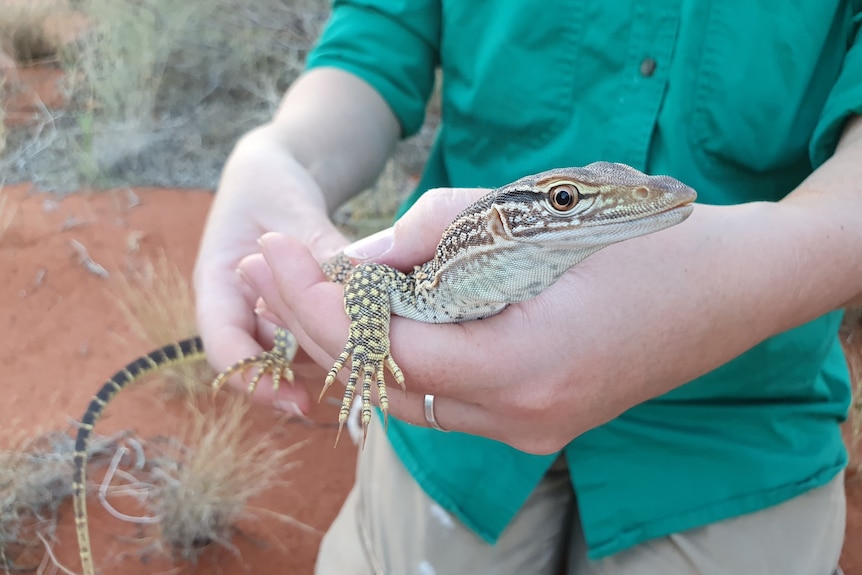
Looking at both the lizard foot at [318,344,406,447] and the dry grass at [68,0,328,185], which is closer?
the lizard foot at [318,344,406,447]

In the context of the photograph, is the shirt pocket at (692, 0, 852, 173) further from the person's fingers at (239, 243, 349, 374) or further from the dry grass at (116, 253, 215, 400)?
the dry grass at (116, 253, 215, 400)

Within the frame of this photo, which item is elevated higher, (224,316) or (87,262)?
(224,316)

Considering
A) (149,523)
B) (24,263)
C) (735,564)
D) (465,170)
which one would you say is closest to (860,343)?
(735,564)

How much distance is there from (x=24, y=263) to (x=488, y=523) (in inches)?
189

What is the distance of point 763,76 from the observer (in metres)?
2.66

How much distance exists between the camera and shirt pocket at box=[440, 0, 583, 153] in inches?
113

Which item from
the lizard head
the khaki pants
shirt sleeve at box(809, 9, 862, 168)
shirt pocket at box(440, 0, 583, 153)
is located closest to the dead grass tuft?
the khaki pants

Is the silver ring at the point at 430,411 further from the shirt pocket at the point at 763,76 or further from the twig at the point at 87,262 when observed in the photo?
the twig at the point at 87,262

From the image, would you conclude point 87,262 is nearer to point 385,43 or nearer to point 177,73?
point 177,73

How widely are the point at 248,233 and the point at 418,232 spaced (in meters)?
1.19

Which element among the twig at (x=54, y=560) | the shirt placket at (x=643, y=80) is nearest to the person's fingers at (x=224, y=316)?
the twig at (x=54, y=560)

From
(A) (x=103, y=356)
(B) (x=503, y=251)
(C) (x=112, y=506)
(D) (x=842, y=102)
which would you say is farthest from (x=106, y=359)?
(D) (x=842, y=102)

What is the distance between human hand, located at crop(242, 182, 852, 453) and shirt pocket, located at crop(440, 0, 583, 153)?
0.87 metres

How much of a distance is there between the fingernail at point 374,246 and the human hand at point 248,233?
0.36 meters
